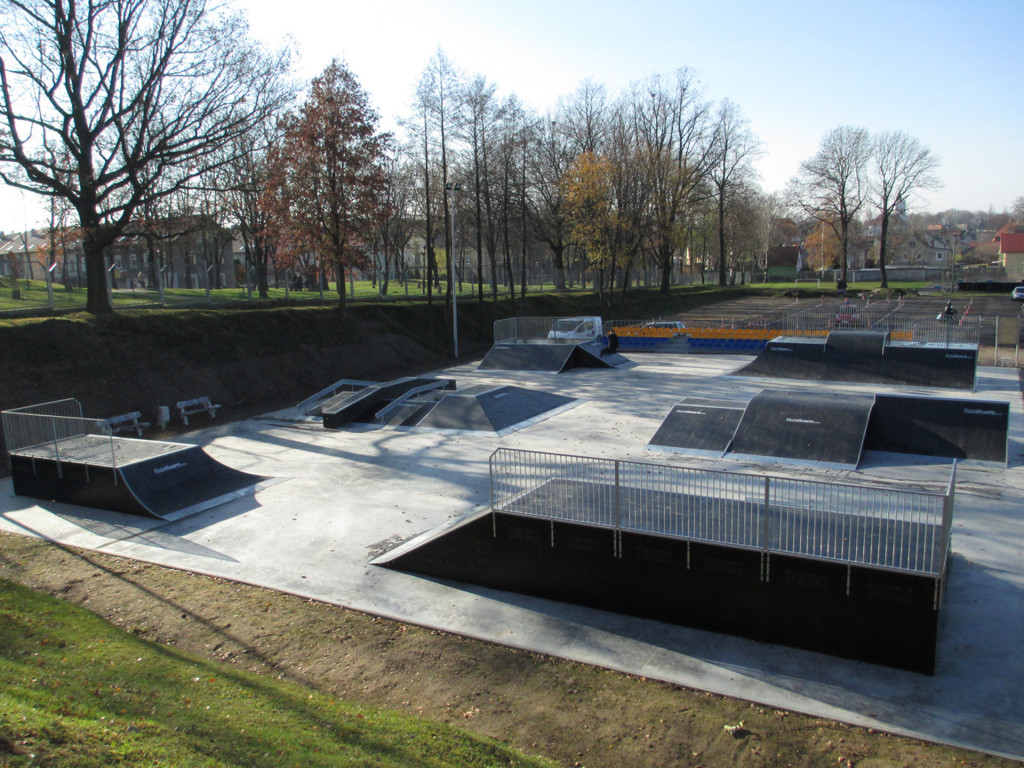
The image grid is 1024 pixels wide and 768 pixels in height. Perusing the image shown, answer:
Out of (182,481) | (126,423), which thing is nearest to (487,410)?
(182,481)

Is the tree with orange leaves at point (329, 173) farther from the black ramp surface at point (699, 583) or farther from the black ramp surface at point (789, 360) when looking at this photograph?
the black ramp surface at point (699, 583)

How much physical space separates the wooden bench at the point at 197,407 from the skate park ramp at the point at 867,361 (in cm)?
1949

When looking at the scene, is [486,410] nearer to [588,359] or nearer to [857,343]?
[588,359]

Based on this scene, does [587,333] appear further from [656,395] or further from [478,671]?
[478,671]

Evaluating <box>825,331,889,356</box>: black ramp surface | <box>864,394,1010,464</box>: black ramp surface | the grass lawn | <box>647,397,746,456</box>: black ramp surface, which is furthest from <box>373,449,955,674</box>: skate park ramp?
<box>825,331,889,356</box>: black ramp surface

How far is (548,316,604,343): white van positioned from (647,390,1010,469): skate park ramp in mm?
16266

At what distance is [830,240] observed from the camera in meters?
82.2

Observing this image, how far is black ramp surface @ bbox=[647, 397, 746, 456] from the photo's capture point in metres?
16.4

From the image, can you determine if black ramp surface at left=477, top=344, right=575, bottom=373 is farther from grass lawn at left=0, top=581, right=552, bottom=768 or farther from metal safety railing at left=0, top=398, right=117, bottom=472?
grass lawn at left=0, top=581, right=552, bottom=768

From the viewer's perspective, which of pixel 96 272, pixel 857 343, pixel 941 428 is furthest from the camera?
pixel 857 343

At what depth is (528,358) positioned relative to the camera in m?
30.8

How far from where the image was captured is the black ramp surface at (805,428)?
15.1 meters

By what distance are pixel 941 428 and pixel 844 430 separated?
228 cm

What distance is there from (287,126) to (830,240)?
71465 mm
